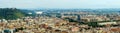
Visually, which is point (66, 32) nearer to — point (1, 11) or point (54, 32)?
point (54, 32)

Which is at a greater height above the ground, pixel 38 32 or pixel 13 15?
pixel 38 32

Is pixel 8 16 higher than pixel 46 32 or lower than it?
lower

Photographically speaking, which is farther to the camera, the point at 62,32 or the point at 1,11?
the point at 1,11

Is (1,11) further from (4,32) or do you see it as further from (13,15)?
(4,32)

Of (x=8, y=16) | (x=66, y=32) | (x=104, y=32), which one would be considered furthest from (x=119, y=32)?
(x=8, y=16)

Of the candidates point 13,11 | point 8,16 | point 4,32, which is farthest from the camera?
point 13,11

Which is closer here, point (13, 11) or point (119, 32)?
point (119, 32)

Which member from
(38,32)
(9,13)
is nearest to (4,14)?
(9,13)

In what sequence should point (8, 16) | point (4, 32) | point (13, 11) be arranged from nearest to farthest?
1. point (4, 32)
2. point (8, 16)
3. point (13, 11)
